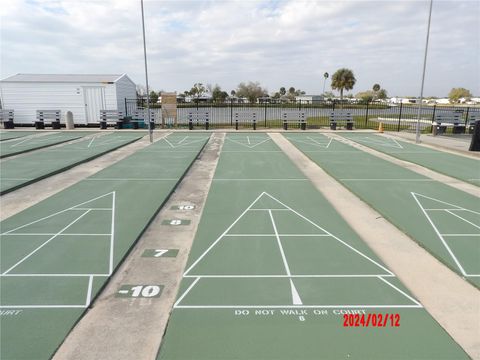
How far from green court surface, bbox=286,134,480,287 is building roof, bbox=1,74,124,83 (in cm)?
1884

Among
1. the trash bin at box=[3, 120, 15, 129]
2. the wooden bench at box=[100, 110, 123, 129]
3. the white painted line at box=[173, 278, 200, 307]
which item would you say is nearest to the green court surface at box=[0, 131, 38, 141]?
the trash bin at box=[3, 120, 15, 129]

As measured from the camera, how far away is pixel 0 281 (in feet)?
16.9

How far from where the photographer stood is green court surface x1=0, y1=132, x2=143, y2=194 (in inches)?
435

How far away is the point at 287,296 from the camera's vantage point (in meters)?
4.79

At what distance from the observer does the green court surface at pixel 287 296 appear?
3.79m

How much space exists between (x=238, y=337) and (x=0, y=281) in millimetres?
3796

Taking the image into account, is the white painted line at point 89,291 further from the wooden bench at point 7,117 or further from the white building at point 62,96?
the wooden bench at point 7,117

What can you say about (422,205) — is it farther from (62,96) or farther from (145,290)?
(62,96)

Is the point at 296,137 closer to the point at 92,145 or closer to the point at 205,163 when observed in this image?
the point at 205,163

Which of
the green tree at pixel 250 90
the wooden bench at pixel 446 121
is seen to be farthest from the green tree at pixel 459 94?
the wooden bench at pixel 446 121

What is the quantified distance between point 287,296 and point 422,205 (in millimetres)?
5902

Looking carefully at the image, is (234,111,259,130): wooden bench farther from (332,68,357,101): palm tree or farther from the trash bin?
(332,68,357,101): palm tree
